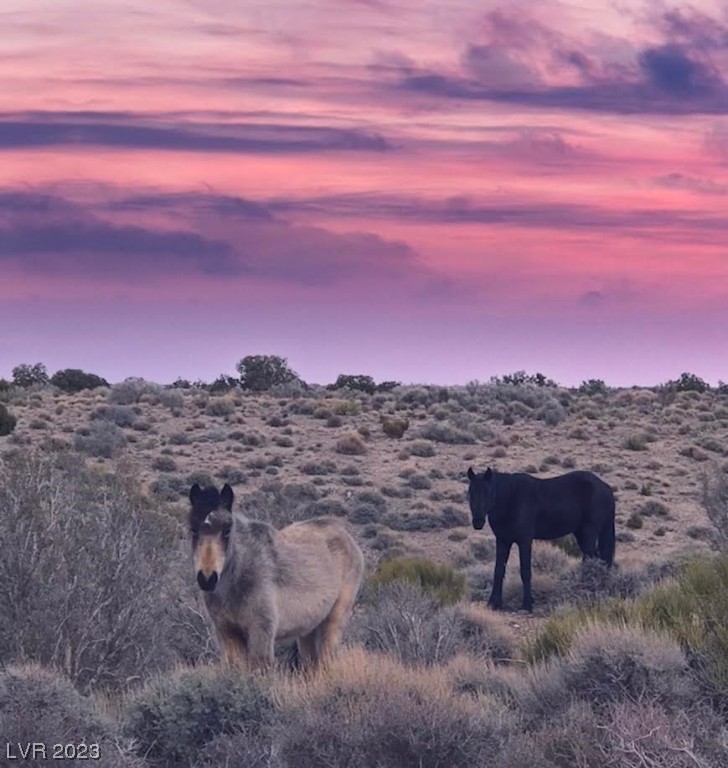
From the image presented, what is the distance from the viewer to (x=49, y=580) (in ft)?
39.1

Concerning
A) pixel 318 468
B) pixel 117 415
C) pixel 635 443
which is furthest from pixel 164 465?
pixel 635 443

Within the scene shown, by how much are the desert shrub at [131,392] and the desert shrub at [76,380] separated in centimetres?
1112

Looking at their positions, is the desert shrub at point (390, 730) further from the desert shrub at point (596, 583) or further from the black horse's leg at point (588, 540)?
the black horse's leg at point (588, 540)

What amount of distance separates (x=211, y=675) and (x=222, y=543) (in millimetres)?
1019

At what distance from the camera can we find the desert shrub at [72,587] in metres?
11.6

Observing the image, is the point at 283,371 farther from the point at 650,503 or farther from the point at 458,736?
the point at 458,736

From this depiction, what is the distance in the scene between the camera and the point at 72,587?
1169 cm

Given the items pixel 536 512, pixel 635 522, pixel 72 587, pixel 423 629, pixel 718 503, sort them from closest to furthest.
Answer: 1. pixel 72 587
2. pixel 423 629
3. pixel 536 512
4. pixel 718 503
5. pixel 635 522

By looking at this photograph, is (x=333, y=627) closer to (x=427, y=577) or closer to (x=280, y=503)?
(x=427, y=577)

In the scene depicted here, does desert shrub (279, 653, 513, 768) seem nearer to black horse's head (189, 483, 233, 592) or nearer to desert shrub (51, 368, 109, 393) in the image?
black horse's head (189, 483, 233, 592)

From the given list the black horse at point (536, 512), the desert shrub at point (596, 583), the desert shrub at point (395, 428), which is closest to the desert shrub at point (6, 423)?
the desert shrub at point (395, 428)

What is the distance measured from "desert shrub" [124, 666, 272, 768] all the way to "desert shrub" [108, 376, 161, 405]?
135 feet

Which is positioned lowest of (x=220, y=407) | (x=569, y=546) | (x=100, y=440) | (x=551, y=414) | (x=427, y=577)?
(x=427, y=577)

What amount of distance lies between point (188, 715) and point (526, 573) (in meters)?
11.1
